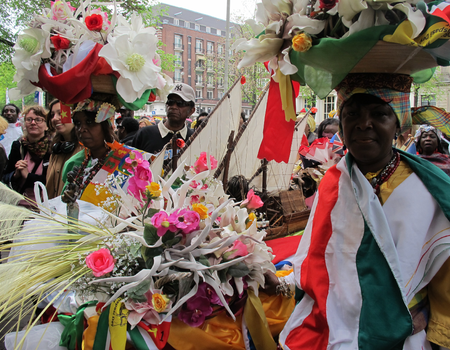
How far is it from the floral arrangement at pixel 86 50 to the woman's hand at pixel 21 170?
252cm

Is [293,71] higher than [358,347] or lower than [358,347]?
higher

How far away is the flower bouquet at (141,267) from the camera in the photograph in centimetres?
160

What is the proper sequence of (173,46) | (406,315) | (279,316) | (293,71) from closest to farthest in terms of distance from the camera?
(406,315)
(293,71)
(279,316)
(173,46)

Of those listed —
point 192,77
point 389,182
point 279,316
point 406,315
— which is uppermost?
point 192,77

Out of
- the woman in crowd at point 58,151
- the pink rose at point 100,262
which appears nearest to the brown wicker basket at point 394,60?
the pink rose at point 100,262

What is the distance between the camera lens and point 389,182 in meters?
1.62

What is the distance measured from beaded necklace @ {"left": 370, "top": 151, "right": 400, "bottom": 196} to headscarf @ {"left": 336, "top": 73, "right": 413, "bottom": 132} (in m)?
0.18

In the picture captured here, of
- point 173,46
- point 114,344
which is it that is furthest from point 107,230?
point 173,46

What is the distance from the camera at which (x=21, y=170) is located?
15.0ft

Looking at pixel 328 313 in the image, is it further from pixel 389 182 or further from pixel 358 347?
pixel 389 182

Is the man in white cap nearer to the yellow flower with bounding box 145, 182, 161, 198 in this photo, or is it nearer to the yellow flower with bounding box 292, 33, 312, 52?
the yellow flower with bounding box 145, 182, 161, 198

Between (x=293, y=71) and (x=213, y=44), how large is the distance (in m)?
66.3

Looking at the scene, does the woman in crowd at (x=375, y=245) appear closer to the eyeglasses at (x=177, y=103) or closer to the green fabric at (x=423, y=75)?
the green fabric at (x=423, y=75)

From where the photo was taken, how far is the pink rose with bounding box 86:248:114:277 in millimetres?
1553
